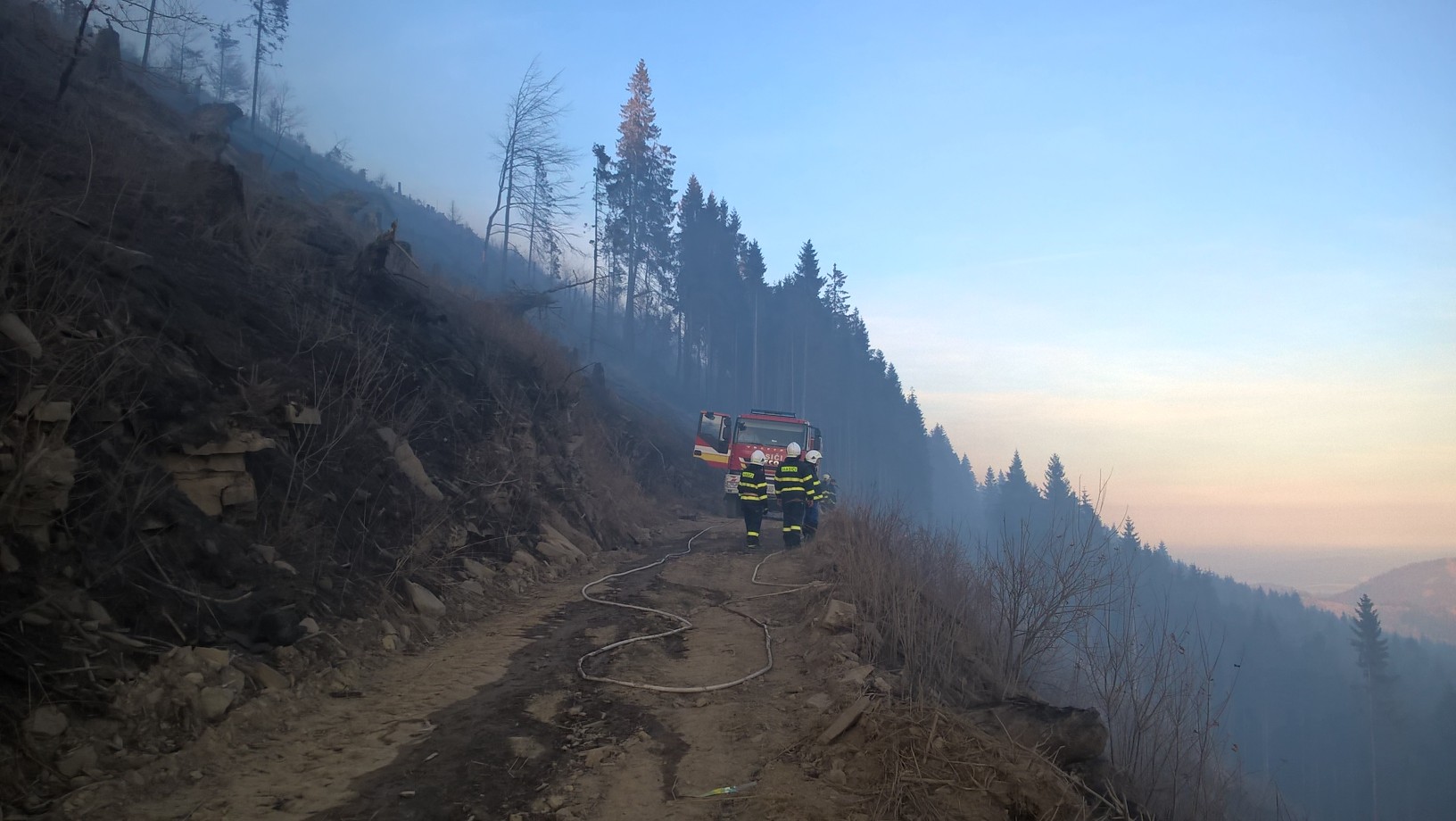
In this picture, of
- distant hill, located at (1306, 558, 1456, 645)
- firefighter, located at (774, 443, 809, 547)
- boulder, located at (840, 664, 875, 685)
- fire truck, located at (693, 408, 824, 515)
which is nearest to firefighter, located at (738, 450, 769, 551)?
firefighter, located at (774, 443, 809, 547)

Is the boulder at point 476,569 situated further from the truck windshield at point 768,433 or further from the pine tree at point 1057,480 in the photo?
the pine tree at point 1057,480

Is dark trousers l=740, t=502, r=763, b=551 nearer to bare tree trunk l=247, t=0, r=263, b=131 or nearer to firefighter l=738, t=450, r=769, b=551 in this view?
firefighter l=738, t=450, r=769, b=551

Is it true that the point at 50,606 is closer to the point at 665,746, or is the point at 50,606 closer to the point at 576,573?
the point at 665,746

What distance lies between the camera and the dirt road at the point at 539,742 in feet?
13.1

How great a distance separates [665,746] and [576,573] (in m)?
7.01

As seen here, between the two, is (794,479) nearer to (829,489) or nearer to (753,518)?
(753,518)

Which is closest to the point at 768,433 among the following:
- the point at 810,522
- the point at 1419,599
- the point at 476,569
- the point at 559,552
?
the point at 810,522

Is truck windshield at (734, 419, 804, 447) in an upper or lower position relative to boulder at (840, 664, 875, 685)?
upper

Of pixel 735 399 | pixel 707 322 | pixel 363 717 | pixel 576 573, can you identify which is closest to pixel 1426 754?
pixel 735 399

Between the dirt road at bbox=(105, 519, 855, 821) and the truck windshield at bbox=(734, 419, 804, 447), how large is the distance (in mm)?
15127

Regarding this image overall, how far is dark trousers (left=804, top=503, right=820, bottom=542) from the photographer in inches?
575

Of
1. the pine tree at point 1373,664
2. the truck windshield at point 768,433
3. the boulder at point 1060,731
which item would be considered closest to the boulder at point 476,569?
the boulder at point 1060,731

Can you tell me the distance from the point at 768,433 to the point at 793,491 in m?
9.34

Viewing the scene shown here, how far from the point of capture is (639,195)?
4831cm
